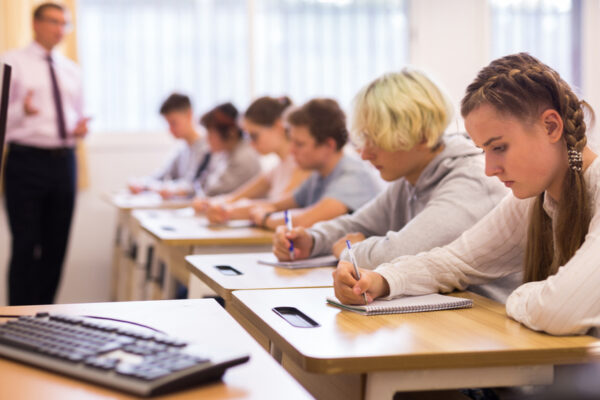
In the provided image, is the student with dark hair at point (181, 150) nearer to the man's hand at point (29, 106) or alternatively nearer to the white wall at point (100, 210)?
the white wall at point (100, 210)

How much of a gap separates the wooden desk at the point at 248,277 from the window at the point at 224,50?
3.35 metres

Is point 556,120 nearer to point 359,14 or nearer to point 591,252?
point 591,252

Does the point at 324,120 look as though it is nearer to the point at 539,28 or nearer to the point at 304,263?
the point at 304,263

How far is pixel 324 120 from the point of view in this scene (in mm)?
2834

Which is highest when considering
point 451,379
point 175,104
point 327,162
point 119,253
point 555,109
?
point 555,109

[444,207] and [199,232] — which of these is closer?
[444,207]

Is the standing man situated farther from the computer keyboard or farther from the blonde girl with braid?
the computer keyboard

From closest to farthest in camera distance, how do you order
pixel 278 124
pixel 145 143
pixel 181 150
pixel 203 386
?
pixel 203 386 → pixel 278 124 → pixel 181 150 → pixel 145 143

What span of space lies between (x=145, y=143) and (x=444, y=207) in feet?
12.5

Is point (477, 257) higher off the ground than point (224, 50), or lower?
lower

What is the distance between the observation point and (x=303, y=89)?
5.41 metres

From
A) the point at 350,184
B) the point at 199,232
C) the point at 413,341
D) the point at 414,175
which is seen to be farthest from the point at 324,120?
the point at 413,341

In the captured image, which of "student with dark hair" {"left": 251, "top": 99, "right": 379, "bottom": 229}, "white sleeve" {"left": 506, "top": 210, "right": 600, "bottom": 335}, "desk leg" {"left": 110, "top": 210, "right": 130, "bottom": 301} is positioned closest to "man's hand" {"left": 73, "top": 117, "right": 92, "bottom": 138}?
"desk leg" {"left": 110, "top": 210, "right": 130, "bottom": 301}

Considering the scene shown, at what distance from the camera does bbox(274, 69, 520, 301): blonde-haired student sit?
1734mm
